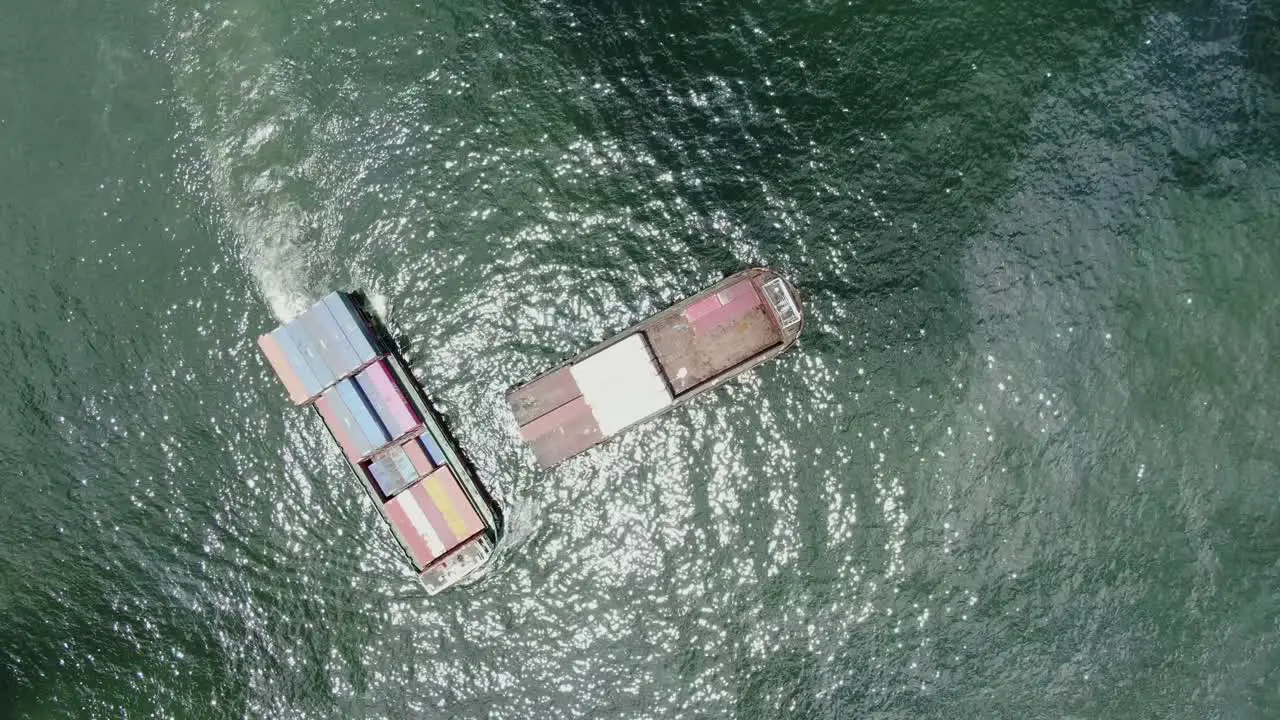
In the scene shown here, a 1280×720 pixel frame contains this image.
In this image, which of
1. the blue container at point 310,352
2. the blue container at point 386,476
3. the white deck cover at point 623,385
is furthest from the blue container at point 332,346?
the white deck cover at point 623,385

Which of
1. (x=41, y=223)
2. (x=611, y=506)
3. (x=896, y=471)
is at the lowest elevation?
(x=896, y=471)

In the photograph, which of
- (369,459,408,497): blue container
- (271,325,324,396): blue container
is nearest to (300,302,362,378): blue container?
(271,325,324,396): blue container

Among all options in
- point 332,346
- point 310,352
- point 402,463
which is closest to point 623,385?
point 402,463

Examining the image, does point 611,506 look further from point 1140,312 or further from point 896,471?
point 1140,312

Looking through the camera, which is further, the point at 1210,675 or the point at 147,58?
the point at 147,58

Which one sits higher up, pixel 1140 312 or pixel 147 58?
pixel 147 58

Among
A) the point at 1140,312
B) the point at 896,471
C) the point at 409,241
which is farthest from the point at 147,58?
the point at 1140,312
